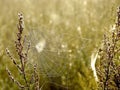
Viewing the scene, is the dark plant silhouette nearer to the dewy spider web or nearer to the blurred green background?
the blurred green background

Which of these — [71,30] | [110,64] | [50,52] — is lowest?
[110,64]

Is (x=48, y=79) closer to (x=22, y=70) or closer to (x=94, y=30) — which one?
(x=94, y=30)

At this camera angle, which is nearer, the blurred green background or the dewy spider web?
the dewy spider web

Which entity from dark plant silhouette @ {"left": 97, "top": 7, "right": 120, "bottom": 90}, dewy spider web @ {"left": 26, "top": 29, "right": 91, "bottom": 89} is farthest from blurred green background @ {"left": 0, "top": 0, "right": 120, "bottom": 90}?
dark plant silhouette @ {"left": 97, "top": 7, "right": 120, "bottom": 90}

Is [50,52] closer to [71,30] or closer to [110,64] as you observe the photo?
[71,30]

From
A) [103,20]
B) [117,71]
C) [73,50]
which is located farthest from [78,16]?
[117,71]

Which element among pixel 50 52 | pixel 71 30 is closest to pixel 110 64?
pixel 50 52

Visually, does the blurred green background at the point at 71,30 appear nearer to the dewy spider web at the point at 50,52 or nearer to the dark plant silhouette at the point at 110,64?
the dewy spider web at the point at 50,52

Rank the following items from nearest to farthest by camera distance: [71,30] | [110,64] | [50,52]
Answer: [110,64] → [50,52] → [71,30]
